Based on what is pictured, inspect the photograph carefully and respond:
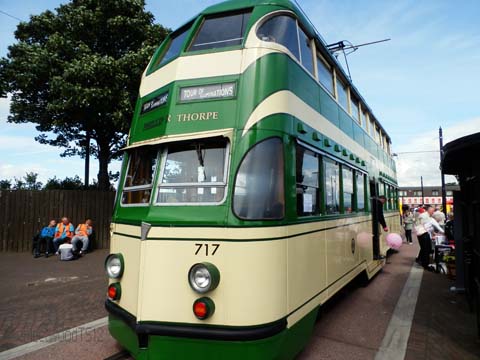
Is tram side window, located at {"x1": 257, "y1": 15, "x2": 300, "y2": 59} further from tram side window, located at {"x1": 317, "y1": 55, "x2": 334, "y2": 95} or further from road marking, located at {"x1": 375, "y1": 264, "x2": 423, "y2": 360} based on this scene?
road marking, located at {"x1": 375, "y1": 264, "x2": 423, "y2": 360}

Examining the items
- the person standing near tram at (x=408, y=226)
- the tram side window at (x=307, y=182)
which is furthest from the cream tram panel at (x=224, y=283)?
the person standing near tram at (x=408, y=226)

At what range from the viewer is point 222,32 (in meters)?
4.04

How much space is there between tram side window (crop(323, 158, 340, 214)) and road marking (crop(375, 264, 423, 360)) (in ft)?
5.70

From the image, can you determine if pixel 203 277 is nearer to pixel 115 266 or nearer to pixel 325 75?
pixel 115 266

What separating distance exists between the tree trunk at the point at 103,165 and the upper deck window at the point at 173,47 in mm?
12280

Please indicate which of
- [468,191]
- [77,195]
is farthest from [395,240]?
[77,195]

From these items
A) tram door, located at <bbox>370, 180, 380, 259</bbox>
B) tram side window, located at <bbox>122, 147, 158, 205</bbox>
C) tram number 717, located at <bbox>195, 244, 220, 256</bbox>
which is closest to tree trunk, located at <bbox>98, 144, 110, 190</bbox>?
tram door, located at <bbox>370, 180, 380, 259</bbox>

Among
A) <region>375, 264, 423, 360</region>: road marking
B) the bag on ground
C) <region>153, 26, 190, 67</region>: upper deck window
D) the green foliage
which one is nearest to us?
<region>375, 264, 423, 360</region>: road marking

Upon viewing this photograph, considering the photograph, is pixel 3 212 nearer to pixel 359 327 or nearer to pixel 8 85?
pixel 8 85

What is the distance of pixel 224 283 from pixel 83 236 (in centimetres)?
1071

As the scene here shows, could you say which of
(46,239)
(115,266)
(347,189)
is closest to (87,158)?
(46,239)

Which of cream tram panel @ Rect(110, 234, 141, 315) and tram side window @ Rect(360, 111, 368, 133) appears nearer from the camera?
cream tram panel @ Rect(110, 234, 141, 315)

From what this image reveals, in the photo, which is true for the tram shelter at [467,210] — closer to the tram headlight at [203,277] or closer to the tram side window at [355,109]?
the tram side window at [355,109]

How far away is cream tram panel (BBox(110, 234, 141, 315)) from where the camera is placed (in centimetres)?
347
